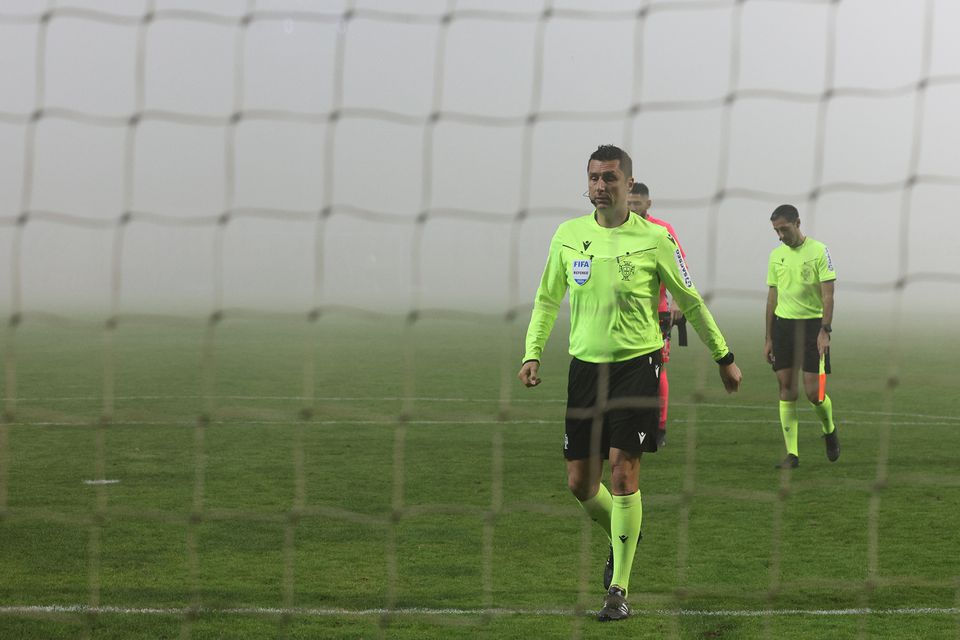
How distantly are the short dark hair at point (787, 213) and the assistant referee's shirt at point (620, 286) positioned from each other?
3.49m

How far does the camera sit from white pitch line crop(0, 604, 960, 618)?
15.8 ft

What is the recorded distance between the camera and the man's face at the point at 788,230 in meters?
8.48

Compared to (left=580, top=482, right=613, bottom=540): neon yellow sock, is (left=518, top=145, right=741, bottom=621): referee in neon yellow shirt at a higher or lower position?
higher

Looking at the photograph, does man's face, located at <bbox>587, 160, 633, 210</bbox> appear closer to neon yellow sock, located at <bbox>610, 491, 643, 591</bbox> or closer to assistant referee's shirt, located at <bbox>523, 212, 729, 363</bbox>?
assistant referee's shirt, located at <bbox>523, 212, 729, 363</bbox>

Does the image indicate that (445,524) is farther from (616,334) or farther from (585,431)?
(616,334)

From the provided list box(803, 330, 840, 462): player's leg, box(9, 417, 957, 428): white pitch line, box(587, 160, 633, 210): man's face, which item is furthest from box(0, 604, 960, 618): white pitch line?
box(9, 417, 957, 428): white pitch line

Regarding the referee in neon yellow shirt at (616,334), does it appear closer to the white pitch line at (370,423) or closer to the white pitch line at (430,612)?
the white pitch line at (430,612)

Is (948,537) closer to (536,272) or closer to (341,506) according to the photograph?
(536,272)

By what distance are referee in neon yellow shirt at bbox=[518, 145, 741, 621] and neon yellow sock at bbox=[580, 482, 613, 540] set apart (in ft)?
0.46

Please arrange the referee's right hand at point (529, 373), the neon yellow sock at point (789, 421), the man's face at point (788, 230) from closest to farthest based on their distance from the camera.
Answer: the referee's right hand at point (529, 373) → the neon yellow sock at point (789, 421) → the man's face at point (788, 230)

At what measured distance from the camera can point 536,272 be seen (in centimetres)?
550

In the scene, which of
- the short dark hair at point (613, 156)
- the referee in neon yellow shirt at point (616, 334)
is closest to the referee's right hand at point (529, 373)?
the referee in neon yellow shirt at point (616, 334)

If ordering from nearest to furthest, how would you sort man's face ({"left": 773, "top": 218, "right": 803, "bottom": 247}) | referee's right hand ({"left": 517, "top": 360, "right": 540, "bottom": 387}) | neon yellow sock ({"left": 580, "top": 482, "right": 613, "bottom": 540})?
referee's right hand ({"left": 517, "top": 360, "right": 540, "bottom": 387}) < neon yellow sock ({"left": 580, "top": 482, "right": 613, "bottom": 540}) < man's face ({"left": 773, "top": 218, "right": 803, "bottom": 247})

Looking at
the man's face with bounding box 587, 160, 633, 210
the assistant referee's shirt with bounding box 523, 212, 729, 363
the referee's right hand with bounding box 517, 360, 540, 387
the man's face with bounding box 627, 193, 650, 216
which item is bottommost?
the referee's right hand with bounding box 517, 360, 540, 387
